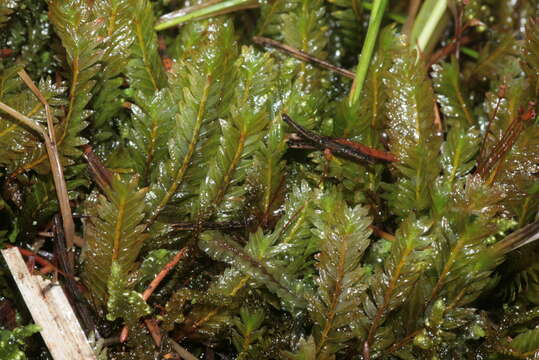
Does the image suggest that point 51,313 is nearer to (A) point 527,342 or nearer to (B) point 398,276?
(B) point 398,276

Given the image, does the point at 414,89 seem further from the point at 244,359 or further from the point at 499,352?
the point at 244,359

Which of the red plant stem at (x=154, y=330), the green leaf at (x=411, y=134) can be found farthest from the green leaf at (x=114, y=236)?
the green leaf at (x=411, y=134)

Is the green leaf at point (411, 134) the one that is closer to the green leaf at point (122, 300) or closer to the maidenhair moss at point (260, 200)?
the maidenhair moss at point (260, 200)

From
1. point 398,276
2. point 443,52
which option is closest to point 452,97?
point 443,52

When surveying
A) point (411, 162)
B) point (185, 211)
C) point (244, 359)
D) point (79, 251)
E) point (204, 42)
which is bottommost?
point (244, 359)

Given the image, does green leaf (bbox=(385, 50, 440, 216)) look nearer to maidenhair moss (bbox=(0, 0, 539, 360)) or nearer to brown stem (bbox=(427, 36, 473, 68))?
maidenhair moss (bbox=(0, 0, 539, 360))

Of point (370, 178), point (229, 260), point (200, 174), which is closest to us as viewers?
point (229, 260)

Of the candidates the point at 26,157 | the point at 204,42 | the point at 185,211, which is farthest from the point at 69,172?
the point at 204,42
